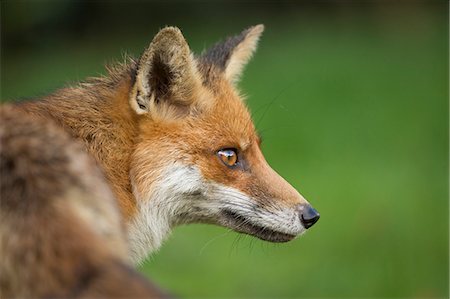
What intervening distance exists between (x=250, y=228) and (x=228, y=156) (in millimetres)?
568

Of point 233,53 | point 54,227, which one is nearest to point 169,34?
point 233,53

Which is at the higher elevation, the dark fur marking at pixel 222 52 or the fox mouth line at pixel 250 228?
the dark fur marking at pixel 222 52

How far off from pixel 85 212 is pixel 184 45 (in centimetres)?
274

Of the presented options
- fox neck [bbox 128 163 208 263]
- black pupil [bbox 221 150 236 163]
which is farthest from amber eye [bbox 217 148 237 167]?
fox neck [bbox 128 163 208 263]

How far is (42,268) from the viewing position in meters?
3.45

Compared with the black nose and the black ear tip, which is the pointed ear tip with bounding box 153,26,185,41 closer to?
the black ear tip

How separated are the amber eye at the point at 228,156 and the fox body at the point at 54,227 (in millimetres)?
2422

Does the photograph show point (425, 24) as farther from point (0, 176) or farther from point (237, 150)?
point (0, 176)

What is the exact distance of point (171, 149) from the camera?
20.5ft

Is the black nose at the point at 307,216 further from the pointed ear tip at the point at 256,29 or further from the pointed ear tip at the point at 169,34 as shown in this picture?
the pointed ear tip at the point at 256,29

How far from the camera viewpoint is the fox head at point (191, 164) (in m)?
6.15

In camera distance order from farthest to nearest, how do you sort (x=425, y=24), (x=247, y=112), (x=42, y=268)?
(x=425, y=24) < (x=247, y=112) < (x=42, y=268)

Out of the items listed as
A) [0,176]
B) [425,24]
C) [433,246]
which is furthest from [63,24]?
[0,176]

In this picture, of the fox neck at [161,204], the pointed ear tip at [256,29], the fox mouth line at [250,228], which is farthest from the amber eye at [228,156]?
the pointed ear tip at [256,29]
